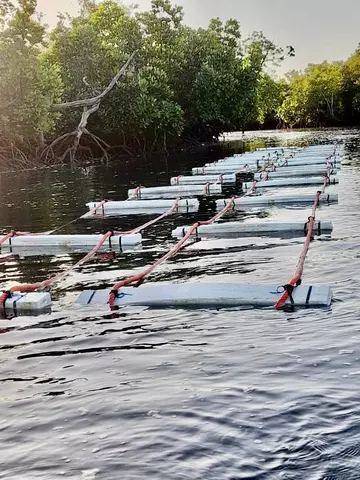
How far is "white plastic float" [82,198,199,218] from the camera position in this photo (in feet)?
57.8

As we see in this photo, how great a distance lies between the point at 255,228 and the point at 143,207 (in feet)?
16.6

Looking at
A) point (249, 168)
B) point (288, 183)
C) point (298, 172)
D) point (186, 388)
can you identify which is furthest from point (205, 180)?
point (186, 388)

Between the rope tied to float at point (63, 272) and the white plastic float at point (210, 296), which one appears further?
the rope tied to float at point (63, 272)

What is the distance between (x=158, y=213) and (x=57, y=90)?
2055 centimetres

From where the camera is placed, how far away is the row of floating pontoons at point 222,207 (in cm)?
853

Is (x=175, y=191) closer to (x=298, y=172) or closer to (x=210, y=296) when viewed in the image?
(x=298, y=172)

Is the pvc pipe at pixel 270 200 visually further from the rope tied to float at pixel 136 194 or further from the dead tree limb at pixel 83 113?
the dead tree limb at pixel 83 113

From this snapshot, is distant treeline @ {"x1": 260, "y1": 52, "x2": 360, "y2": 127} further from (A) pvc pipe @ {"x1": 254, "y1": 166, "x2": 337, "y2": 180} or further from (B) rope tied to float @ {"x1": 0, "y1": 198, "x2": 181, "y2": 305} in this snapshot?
(B) rope tied to float @ {"x1": 0, "y1": 198, "x2": 181, "y2": 305}

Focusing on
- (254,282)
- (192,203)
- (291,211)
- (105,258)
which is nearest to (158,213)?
(192,203)

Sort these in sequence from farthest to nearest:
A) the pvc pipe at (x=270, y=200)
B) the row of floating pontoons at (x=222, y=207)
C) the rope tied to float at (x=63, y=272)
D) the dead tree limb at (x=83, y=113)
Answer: the dead tree limb at (x=83, y=113) → the pvc pipe at (x=270, y=200) → the rope tied to float at (x=63, y=272) → the row of floating pontoons at (x=222, y=207)

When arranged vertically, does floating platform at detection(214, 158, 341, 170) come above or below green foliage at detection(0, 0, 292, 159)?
below

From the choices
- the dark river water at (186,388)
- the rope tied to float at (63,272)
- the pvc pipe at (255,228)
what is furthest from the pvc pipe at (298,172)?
the dark river water at (186,388)

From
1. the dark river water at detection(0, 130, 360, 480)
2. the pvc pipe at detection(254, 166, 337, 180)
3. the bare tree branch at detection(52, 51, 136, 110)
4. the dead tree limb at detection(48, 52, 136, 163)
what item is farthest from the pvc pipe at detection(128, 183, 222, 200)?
the dead tree limb at detection(48, 52, 136, 163)

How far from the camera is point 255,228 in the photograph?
13.6 m
